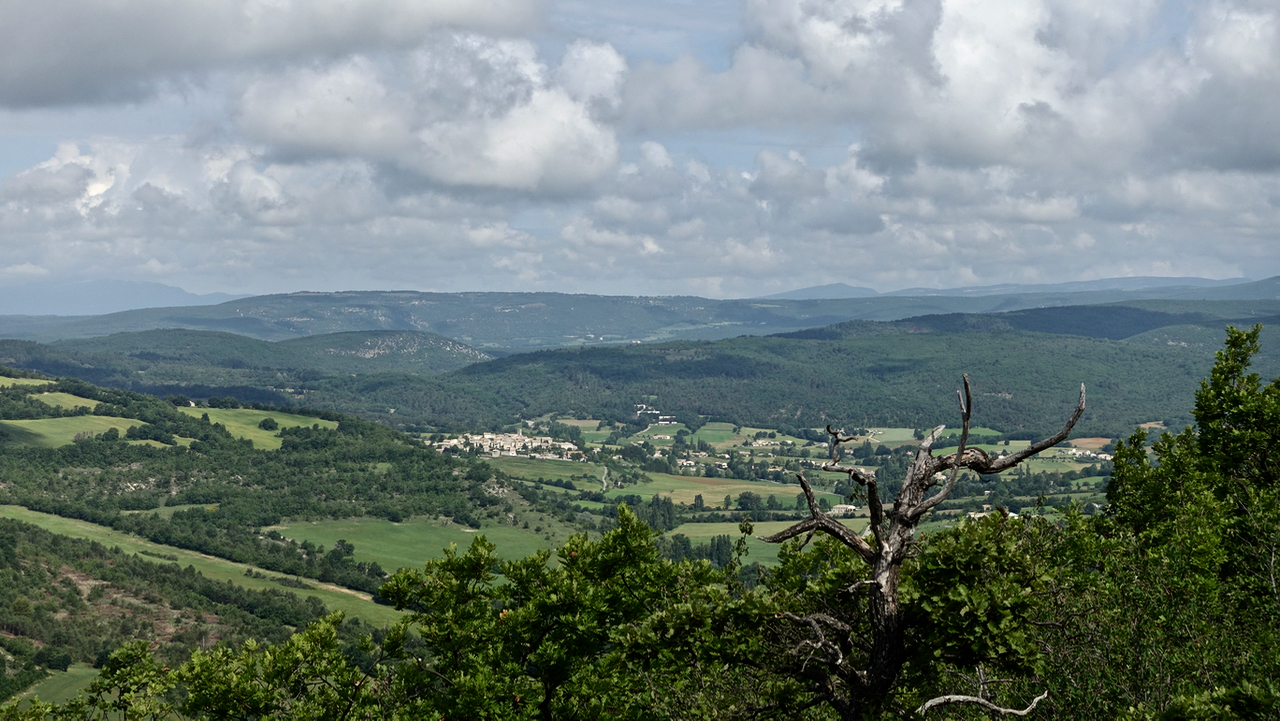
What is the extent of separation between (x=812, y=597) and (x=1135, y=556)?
15084mm

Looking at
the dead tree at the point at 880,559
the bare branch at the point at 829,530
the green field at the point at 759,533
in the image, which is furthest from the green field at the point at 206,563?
the bare branch at the point at 829,530

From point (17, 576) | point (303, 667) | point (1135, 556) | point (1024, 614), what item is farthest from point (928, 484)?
point (17, 576)

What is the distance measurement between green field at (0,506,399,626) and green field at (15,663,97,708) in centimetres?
3640

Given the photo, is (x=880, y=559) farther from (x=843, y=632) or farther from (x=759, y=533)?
(x=759, y=533)

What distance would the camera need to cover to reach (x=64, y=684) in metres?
99.9

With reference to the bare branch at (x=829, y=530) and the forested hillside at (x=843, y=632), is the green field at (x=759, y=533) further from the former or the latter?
the bare branch at (x=829, y=530)

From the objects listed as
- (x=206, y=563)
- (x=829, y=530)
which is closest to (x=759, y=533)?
(x=206, y=563)

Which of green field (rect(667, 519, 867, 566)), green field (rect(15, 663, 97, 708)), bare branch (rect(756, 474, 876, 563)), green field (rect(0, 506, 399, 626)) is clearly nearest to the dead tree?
bare branch (rect(756, 474, 876, 563))

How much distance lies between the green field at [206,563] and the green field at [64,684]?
36402 mm

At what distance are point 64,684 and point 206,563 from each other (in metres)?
72.2

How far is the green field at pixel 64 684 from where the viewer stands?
9325cm

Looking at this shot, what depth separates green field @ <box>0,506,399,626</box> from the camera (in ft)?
471

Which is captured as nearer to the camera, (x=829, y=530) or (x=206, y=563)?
(x=829, y=530)

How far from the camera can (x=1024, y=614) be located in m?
14.2
